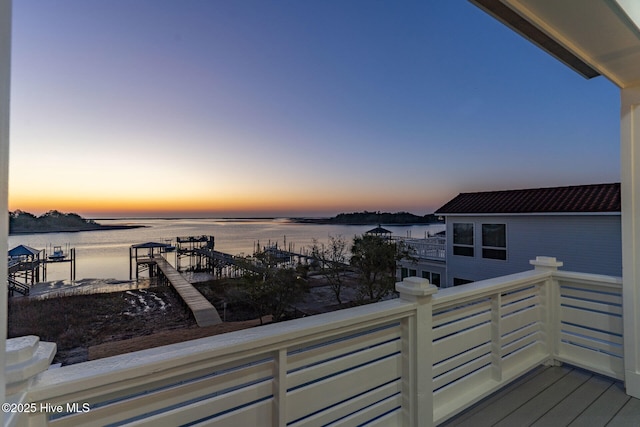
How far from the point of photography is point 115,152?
21.8 feet

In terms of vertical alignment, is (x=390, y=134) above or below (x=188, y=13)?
below

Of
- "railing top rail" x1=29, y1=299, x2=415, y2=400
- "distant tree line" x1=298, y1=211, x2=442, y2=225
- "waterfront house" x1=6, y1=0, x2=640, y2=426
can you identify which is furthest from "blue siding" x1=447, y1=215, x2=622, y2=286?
"railing top rail" x1=29, y1=299, x2=415, y2=400

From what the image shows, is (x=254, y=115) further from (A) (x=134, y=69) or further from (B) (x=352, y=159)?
(B) (x=352, y=159)

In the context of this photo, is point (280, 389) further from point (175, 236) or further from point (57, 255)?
point (175, 236)

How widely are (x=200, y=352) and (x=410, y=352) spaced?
101cm

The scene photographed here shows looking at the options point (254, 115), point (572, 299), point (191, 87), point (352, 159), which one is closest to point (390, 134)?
point (352, 159)

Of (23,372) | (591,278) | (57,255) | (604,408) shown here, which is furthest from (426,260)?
(23,372)

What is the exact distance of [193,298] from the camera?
31.1 ft

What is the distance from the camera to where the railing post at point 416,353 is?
1.49m

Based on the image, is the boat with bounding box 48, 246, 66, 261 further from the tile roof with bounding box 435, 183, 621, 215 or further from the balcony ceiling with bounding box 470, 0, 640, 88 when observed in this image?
the tile roof with bounding box 435, 183, 621, 215

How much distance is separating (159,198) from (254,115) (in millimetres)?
4088

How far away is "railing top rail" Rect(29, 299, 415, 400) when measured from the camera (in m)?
0.75

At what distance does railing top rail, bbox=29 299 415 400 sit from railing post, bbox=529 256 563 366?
1.78 meters

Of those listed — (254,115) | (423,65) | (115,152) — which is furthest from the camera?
(254,115)
